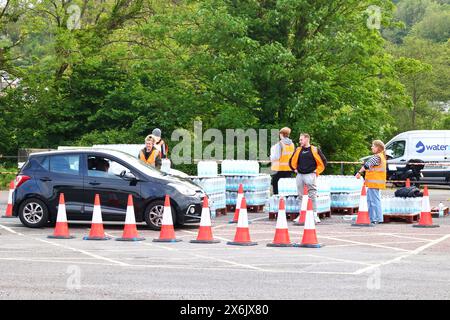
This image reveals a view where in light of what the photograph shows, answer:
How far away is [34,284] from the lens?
38.4 ft

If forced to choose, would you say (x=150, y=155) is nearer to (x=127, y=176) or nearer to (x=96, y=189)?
(x=127, y=176)

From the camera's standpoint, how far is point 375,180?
69.1ft

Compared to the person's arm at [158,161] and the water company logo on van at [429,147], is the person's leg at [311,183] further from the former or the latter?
the water company logo on van at [429,147]

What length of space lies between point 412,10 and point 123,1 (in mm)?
117063

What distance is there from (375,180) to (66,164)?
6.40m

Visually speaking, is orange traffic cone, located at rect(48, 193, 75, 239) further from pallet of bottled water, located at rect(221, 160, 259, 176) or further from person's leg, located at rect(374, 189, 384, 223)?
pallet of bottled water, located at rect(221, 160, 259, 176)

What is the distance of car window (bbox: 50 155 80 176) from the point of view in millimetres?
19859

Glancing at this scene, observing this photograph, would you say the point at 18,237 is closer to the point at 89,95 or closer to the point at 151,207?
the point at 151,207

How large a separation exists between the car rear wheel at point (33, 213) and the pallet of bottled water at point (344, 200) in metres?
7.53

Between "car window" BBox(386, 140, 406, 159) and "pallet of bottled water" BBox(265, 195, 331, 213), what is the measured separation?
19677 mm

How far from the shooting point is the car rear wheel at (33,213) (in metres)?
19.8

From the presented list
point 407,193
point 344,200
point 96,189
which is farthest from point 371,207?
point 96,189

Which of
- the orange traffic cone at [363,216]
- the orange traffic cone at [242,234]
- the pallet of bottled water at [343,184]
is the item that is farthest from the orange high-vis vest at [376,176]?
the orange traffic cone at [242,234]
